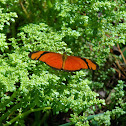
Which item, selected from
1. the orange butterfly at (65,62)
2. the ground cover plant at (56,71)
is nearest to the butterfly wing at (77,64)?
the orange butterfly at (65,62)

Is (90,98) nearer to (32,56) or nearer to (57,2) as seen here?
(32,56)

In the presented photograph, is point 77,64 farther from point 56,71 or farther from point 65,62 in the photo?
point 56,71

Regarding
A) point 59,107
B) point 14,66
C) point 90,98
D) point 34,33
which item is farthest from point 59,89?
point 34,33

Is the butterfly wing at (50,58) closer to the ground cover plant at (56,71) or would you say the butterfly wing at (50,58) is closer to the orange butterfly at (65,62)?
the orange butterfly at (65,62)

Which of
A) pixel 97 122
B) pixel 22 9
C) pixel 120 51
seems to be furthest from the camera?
pixel 120 51

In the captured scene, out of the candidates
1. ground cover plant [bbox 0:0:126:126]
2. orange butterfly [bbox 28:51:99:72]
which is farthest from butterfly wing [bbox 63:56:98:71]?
ground cover plant [bbox 0:0:126:126]
